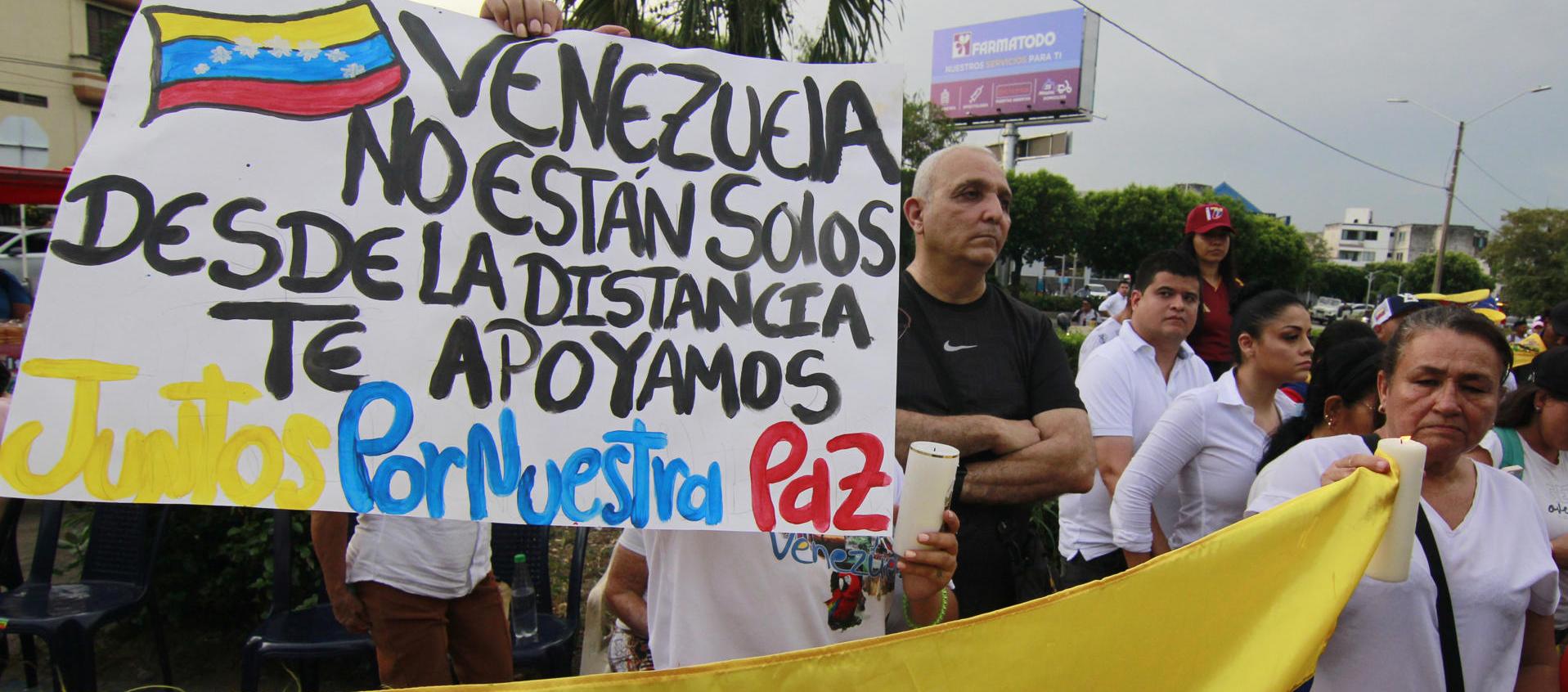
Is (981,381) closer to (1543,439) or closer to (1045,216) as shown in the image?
(1543,439)

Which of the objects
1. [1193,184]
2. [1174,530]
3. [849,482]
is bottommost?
[1174,530]

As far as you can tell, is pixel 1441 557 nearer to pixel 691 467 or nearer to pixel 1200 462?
pixel 1200 462

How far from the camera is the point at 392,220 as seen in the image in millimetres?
1471

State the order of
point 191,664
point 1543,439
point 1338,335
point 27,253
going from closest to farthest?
point 1338,335 < point 1543,439 < point 191,664 < point 27,253

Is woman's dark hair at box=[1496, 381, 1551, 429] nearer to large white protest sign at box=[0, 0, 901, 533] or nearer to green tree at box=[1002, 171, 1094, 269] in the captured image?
large white protest sign at box=[0, 0, 901, 533]

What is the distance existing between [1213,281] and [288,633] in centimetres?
451

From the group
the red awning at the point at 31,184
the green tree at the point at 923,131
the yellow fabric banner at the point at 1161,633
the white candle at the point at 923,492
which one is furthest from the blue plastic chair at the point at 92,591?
the green tree at the point at 923,131

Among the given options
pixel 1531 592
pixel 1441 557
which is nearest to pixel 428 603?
pixel 1441 557

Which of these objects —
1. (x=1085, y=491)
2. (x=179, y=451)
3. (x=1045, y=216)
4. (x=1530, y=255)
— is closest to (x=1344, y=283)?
(x=1530, y=255)

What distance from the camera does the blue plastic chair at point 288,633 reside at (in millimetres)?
3006

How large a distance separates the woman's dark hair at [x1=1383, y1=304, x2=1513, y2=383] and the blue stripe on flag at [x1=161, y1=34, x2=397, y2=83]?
2.16 meters

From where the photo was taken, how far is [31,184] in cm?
485

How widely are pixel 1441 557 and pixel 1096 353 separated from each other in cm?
151

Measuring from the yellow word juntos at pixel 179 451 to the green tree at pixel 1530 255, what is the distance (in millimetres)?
53588
